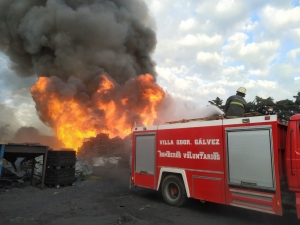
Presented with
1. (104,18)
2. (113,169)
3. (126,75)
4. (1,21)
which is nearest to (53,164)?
(113,169)

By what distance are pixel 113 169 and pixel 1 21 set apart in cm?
2649

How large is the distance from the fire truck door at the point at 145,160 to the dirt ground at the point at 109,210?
2.08 feet

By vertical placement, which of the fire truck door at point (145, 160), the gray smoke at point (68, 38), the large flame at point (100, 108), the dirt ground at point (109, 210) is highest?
the gray smoke at point (68, 38)

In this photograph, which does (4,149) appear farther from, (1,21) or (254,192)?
(1,21)

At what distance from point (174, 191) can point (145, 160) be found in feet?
4.51

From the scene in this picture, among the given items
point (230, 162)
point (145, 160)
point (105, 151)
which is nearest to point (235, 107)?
point (230, 162)

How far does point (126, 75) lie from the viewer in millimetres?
28094

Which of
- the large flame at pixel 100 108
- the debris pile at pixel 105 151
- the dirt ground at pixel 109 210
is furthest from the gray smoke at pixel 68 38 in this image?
the dirt ground at pixel 109 210

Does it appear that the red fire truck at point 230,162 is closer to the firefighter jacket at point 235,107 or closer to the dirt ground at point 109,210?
the dirt ground at point 109,210

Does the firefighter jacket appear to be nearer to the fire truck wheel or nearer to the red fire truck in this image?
the red fire truck

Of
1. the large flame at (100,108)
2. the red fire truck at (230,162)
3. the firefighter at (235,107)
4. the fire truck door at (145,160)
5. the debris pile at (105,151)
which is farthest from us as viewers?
the large flame at (100,108)

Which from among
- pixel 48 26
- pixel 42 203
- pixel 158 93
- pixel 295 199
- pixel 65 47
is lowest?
pixel 42 203

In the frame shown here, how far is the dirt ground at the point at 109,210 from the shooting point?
5492 mm

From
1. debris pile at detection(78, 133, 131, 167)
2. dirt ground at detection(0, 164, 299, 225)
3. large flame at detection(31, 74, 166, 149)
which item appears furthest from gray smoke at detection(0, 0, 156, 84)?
dirt ground at detection(0, 164, 299, 225)
